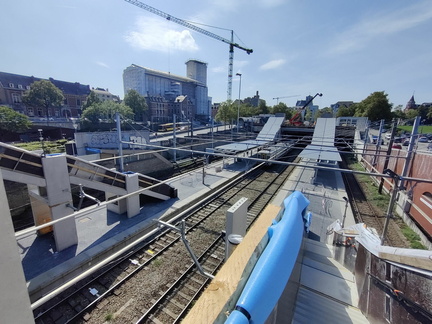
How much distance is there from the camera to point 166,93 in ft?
263

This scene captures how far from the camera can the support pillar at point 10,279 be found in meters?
0.87

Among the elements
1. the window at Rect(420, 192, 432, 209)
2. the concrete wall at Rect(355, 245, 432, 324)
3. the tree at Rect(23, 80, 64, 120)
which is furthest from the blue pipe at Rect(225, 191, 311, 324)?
the tree at Rect(23, 80, 64, 120)

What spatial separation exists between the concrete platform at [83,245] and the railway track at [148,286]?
760mm

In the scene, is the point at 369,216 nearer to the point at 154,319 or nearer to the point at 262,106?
the point at 154,319

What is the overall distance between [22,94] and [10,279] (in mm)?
60890

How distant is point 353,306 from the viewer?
2078 millimetres

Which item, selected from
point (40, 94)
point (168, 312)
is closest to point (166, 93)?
point (40, 94)

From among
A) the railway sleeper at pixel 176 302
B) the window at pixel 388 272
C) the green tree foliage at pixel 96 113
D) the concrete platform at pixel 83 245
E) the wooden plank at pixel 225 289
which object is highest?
the green tree foliage at pixel 96 113

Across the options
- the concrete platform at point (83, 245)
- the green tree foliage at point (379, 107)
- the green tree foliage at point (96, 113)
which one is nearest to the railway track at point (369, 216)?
the concrete platform at point (83, 245)

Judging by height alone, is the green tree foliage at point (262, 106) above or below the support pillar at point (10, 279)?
above

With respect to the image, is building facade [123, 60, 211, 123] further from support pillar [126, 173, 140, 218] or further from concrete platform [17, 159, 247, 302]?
concrete platform [17, 159, 247, 302]

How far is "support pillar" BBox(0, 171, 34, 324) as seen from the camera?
866 mm

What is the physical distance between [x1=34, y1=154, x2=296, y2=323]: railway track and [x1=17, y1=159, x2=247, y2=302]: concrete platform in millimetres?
760

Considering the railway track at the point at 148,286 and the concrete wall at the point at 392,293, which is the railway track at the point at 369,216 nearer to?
the railway track at the point at 148,286
